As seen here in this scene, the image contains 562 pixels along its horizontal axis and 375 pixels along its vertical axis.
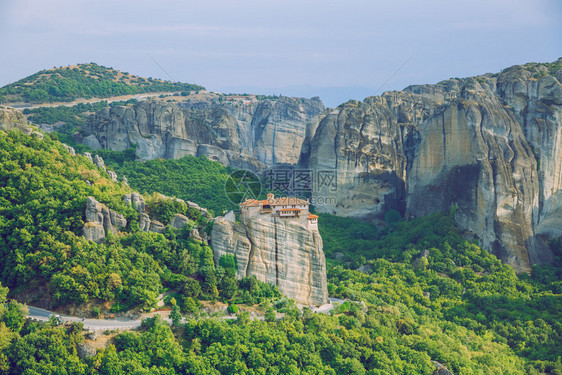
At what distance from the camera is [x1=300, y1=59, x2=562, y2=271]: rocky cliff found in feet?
210

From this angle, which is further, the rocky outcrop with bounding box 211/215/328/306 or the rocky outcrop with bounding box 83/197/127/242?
the rocky outcrop with bounding box 211/215/328/306

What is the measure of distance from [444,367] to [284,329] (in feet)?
36.0

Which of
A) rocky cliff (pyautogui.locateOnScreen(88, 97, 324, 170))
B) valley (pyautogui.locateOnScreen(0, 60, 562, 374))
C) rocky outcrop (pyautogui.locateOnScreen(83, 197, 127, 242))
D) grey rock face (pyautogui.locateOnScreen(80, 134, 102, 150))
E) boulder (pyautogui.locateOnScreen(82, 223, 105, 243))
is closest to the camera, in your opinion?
valley (pyautogui.locateOnScreen(0, 60, 562, 374))

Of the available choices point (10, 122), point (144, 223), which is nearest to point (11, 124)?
point (10, 122)

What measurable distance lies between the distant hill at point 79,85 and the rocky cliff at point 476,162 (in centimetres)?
5803

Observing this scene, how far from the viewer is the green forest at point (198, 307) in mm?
37062

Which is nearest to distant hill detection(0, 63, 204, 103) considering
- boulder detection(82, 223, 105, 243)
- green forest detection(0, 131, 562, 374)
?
green forest detection(0, 131, 562, 374)

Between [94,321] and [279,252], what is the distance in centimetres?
1333

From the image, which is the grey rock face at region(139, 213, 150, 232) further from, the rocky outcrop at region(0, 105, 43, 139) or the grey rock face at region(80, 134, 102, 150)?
the grey rock face at region(80, 134, 102, 150)

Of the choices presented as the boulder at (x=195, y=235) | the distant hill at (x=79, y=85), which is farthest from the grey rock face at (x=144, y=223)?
the distant hill at (x=79, y=85)

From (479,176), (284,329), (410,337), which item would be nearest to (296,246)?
(284,329)

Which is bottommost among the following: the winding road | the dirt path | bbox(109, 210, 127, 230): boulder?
the winding road

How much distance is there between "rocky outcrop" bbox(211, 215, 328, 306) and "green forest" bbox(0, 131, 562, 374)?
37.6 inches

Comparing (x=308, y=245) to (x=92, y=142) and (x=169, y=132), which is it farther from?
(x=92, y=142)
